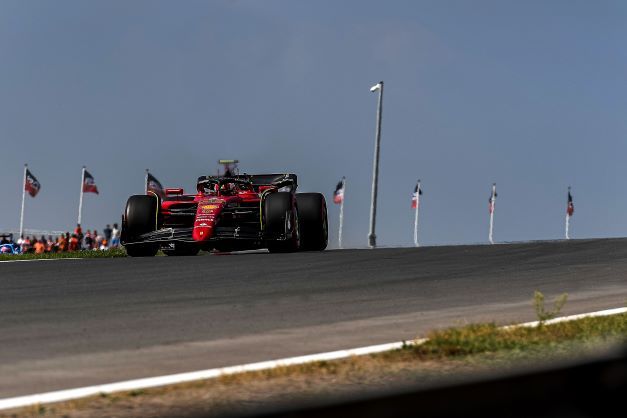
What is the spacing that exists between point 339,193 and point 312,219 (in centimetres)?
3493

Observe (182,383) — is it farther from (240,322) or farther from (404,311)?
(404,311)

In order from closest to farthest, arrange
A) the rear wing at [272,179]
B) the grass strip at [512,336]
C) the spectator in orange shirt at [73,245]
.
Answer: the grass strip at [512,336]
the rear wing at [272,179]
the spectator in orange shirt at [73,245]

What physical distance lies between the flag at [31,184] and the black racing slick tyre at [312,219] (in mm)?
31204

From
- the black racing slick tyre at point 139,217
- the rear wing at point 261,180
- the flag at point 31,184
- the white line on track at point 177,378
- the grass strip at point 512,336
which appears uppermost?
the flag at point 31,184

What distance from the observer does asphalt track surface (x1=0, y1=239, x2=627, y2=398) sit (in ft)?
23.2

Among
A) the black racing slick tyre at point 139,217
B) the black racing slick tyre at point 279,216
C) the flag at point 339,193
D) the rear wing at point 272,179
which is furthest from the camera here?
the flag at point 339,193

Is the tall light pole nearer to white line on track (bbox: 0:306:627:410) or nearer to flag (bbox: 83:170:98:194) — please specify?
flag (bbox: 83:170:98:194)

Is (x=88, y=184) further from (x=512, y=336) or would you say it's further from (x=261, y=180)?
(x=512, y=336)

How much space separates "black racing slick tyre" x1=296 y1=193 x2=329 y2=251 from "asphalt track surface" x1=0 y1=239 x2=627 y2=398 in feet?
11.5

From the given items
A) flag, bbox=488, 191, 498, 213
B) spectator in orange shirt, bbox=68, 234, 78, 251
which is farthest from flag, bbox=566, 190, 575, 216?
spectator in orange shirt, bbox=68, 234, 78, 251

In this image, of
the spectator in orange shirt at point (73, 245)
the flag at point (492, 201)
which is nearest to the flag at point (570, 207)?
the flag at point (492, 201)

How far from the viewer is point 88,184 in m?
51.1

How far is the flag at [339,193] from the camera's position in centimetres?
5728

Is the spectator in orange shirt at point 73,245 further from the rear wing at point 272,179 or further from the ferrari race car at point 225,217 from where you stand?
the rear wing at point 272,179
